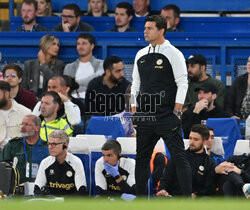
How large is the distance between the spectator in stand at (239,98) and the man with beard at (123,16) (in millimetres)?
2511

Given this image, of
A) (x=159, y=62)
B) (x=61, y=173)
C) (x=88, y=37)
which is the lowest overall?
(x=61, y=173)

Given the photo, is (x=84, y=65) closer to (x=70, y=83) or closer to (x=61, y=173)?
(x=70, y=83)

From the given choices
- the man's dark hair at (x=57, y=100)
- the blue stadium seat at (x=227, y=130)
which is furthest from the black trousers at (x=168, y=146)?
the man's dark hair at (x=57, y=100)

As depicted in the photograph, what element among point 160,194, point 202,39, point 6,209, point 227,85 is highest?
point 202,39

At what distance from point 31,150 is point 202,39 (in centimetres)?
401

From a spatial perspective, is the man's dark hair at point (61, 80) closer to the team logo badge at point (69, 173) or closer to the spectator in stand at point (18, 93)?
the spectator in stand at point (18, 93)

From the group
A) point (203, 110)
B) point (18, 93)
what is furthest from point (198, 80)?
point (18, 93)

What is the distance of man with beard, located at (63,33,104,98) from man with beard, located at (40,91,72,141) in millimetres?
1452

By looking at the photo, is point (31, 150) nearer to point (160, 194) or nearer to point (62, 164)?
point (62, 164)

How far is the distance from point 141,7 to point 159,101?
5543mm

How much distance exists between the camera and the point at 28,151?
32.4 ft

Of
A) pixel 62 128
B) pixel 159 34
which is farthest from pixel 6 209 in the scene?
pixel 62 128

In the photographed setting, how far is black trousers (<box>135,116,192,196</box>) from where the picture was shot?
318 inches

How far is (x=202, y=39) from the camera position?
1232cm
